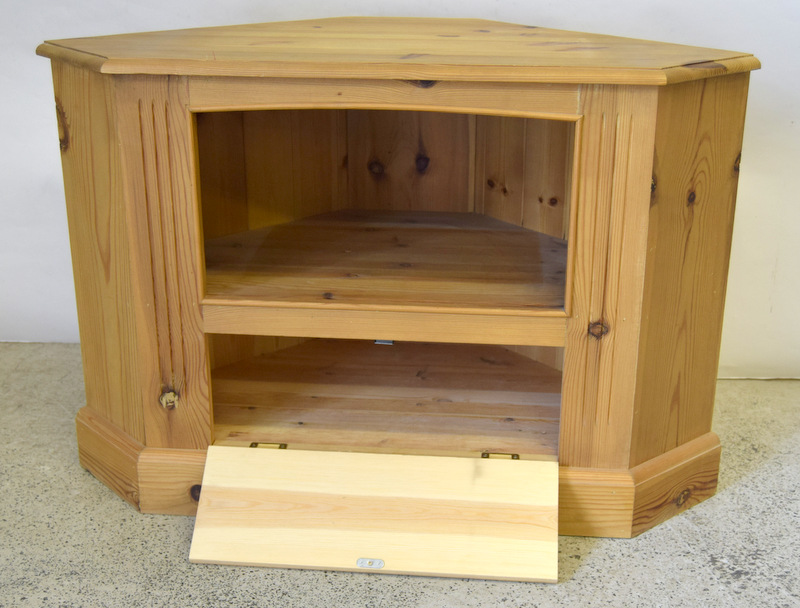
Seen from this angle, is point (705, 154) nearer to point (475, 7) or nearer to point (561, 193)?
point (561, 193)

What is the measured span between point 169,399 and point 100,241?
0.90ft

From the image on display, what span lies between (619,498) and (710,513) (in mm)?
204

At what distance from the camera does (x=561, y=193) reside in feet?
5.74

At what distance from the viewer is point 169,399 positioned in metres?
1.43

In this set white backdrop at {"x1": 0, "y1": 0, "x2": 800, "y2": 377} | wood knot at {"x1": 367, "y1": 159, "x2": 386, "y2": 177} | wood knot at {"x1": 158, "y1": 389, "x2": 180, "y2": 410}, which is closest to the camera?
wood knot at {"x1": 158, "y1": 389, "x2": 180, "y2": 410}

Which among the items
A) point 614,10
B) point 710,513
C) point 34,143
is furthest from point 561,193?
point 34,143

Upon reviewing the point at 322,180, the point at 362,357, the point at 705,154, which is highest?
the point at 705,154

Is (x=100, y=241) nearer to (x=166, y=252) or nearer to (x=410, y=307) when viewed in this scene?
(x=166, y=252)

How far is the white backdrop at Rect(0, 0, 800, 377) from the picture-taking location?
1.82m

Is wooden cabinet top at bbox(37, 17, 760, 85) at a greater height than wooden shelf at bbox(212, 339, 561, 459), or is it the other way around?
wooden cabinet top at bbox(37, 17, 760, 85)

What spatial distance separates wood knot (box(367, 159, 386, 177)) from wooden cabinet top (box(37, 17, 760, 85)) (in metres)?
0.37

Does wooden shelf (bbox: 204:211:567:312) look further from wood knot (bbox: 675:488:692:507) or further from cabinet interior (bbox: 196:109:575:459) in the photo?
wood knot (bbox: 675:488:692:507)

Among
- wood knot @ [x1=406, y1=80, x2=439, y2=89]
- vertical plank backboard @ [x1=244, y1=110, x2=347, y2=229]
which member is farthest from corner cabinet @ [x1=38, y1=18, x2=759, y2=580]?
vertical plank backboard @ [x1=244, y1=110, x2=347, y2=229]

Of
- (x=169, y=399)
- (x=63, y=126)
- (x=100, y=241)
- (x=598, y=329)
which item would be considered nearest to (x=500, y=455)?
(x=598, y=329)
